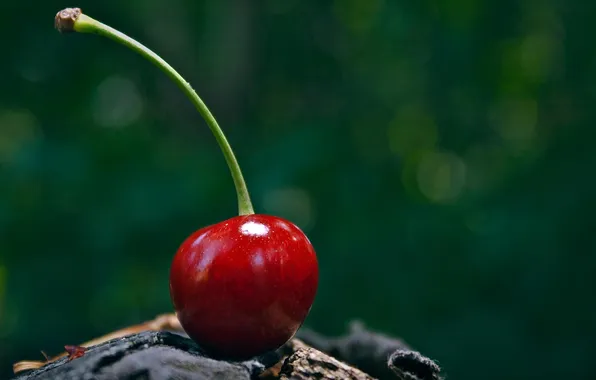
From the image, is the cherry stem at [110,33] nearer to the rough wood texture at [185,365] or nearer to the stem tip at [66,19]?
the stem tip at [66,19]

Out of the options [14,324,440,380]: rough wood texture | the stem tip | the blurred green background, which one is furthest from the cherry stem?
the blurred green background

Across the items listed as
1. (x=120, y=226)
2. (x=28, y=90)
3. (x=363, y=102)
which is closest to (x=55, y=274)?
(x=120, y=226)

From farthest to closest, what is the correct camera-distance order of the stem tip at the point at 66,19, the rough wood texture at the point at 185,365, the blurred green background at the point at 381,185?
1. the blurred green background at the point at 381,185
2. the stem tip at the point at 66,19
3. the rough wood texture at the point at 185,365

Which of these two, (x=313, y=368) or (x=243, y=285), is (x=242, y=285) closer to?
(x=243, y=285)

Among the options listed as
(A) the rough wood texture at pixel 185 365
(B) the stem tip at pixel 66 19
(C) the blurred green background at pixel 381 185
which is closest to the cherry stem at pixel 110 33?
(B) the stem tip at pixel 66 19

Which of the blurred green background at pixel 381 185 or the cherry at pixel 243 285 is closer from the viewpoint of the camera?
the cherry at pixel 243 285

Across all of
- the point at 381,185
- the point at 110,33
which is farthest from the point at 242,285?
the point at 381,185

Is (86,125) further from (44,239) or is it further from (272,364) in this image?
(272,364)
